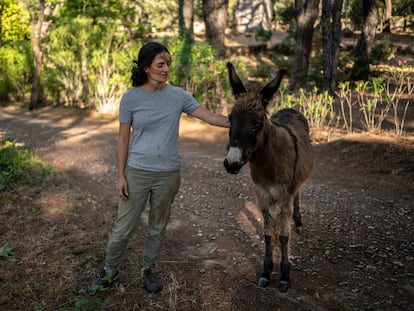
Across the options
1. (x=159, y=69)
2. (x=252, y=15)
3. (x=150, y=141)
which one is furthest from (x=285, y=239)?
(x=252, y=15)

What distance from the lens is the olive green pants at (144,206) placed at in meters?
3.25

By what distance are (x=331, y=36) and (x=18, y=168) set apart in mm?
10742

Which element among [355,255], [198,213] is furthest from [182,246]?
[355,255]

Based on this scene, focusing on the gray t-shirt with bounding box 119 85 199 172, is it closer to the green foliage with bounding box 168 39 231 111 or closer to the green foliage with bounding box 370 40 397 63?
the green foliage with bounding box 168 39 231 111

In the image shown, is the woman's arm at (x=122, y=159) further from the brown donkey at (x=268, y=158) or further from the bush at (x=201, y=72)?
the bush at (x=201, y=72)

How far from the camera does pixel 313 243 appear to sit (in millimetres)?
4695

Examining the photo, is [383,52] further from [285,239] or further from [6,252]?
[6,252]

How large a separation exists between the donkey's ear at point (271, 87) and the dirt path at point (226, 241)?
1843 mm

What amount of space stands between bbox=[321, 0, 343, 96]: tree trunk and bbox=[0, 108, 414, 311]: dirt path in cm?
535

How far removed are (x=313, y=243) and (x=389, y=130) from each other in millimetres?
6138

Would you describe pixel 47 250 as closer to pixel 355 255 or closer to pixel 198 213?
pixel 198 213

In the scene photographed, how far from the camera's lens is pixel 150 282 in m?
3.65

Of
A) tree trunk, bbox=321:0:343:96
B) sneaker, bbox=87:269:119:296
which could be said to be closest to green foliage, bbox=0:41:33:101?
tree trunk, bbox=321:0:343:96

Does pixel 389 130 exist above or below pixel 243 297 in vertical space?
above
